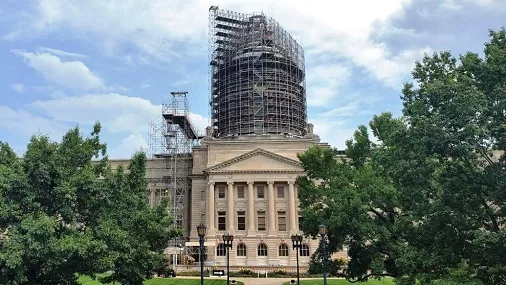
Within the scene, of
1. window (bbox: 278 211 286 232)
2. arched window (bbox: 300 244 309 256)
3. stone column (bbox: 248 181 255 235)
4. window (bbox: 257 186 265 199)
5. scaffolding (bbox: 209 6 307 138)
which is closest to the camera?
arched window (bbox: 300 244 309 256)

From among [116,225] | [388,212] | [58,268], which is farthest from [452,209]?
[58,268]

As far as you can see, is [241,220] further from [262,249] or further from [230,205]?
[262,249]

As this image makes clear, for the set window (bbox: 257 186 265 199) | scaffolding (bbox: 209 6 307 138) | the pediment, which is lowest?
window (bbox: 257 186 265 199)

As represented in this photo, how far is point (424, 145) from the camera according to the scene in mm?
16688

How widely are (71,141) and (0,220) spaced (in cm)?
462

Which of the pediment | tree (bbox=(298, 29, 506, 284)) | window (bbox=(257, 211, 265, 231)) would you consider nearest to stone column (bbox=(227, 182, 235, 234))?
the pediment

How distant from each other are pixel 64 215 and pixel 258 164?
150 ft

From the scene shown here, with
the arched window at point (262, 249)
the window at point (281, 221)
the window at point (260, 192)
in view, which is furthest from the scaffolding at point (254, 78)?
the arched window at point (262, 249)

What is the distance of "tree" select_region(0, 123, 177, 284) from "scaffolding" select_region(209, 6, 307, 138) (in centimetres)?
4925

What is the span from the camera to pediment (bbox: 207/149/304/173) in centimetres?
6469

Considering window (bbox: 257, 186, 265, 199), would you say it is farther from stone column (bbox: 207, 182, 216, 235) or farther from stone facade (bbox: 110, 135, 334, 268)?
stone column (bbox: 207, 182, 216, 235)

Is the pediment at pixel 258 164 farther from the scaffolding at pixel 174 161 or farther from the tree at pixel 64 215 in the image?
the tree at pixel 64 215

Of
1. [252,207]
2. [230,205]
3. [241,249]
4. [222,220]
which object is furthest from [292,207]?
[222,220]

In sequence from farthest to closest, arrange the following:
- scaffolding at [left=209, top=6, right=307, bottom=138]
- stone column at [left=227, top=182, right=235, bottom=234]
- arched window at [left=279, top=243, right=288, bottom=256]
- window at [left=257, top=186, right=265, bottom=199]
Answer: scaffolding at [left=209, top=6, right=307, bottom=138]
window at [left=257, top=186, right=265, bottom=199]
stone column at [left=227, top=182, right=235, bottom=234]
arched window at [left=279, top=243, right=288, bottom=256]
